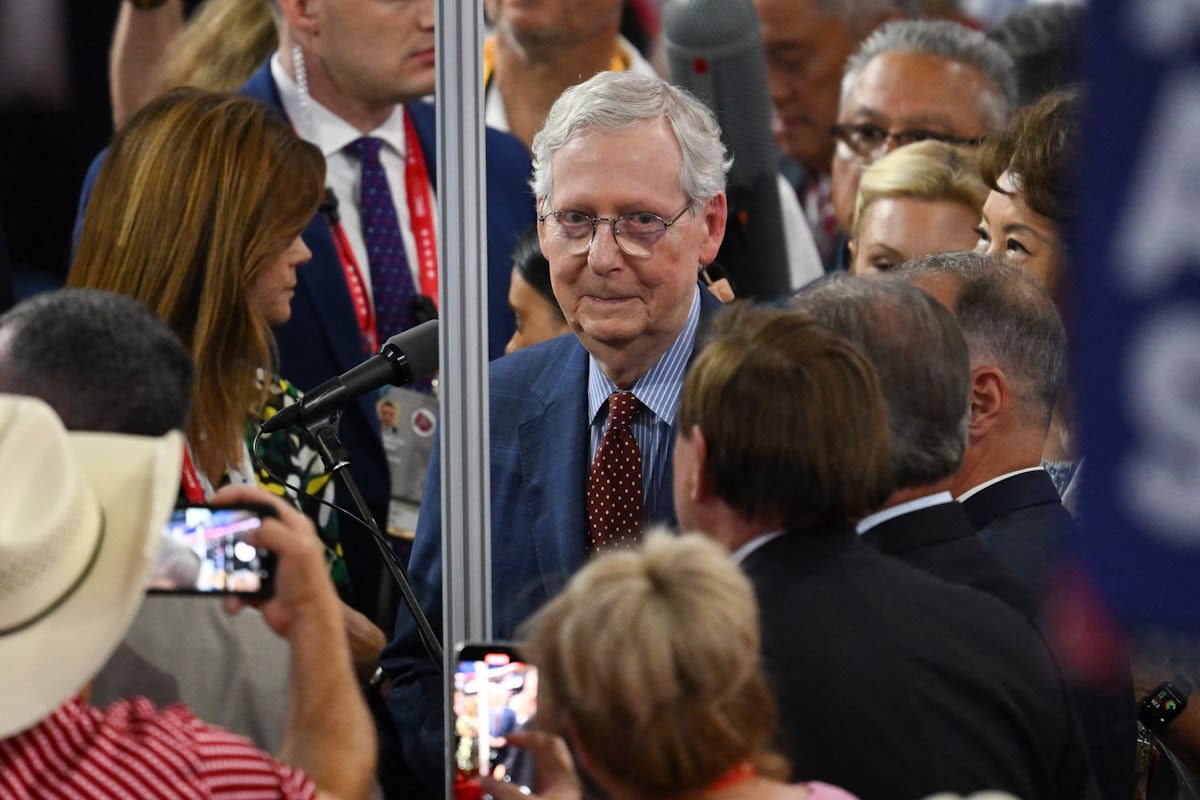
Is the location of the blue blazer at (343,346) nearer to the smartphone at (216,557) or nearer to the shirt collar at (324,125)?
the shirt collar at (324,125)

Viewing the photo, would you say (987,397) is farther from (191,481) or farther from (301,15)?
(301,15)

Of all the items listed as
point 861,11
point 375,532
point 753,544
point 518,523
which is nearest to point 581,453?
point 518,523

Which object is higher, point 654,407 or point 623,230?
point 623,230

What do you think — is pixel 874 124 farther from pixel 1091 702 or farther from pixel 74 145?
pixel 1091 702

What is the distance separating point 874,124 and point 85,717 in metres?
3.36

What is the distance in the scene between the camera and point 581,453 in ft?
10.1

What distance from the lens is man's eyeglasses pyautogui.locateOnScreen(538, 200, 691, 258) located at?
Result: 10.2 feet

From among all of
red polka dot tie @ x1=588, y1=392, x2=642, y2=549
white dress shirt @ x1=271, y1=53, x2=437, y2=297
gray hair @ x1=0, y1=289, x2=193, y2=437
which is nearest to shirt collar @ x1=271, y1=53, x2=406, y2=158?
white dress shirt @ x1=271, y1=53, x2=437, y2=297

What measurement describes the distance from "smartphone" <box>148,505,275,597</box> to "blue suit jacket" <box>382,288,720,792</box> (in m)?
0.73

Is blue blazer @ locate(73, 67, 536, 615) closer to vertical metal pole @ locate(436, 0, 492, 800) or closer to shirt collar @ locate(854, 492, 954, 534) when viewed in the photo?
vertical metal pole @ locate(436, 0, 492, 800)

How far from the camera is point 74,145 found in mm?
5082

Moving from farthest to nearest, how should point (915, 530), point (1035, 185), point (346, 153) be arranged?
point (346, 153) → point (1035, 185) → point (915, 530)

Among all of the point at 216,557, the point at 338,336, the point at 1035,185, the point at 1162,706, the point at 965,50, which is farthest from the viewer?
the point at 965,50

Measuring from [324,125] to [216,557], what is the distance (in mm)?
2391
